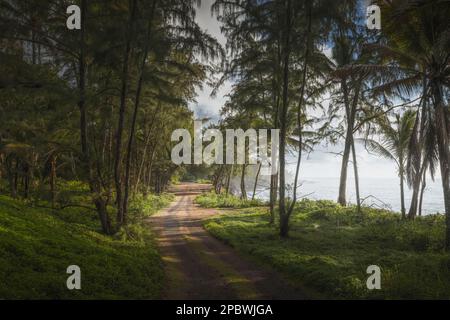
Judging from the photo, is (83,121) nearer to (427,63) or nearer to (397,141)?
(427,63)

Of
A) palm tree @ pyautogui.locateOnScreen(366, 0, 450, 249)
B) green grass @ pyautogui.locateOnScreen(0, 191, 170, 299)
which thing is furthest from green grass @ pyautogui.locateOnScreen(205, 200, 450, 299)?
green grass @ pyautogui.locateOnScreen(0, 191, 170, 299)

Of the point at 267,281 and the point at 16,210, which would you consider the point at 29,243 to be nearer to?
the point at 16,210

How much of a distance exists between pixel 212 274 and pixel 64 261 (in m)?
4.31

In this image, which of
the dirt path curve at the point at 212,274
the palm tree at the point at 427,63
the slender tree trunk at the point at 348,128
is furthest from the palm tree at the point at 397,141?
the dirt path curve at the point at 212,274

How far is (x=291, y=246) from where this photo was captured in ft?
41.1

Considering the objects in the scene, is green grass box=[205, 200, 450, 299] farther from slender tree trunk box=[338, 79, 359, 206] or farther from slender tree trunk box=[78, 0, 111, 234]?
slender tree trunk box=[78, 0, 111, 234]

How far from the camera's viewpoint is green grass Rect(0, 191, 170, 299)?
6723 mm

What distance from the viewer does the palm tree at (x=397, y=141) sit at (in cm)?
1973

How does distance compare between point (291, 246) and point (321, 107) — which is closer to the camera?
point (291, 246)

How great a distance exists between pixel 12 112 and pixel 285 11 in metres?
11.7

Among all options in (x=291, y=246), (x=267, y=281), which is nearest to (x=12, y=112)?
(x=267, y=281)

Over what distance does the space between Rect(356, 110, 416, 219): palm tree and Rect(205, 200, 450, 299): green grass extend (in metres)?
3.78

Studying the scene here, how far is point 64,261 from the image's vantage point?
8328 mm

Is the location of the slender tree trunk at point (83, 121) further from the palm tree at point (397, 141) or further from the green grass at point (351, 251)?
the palm tree at point (397, 141)
